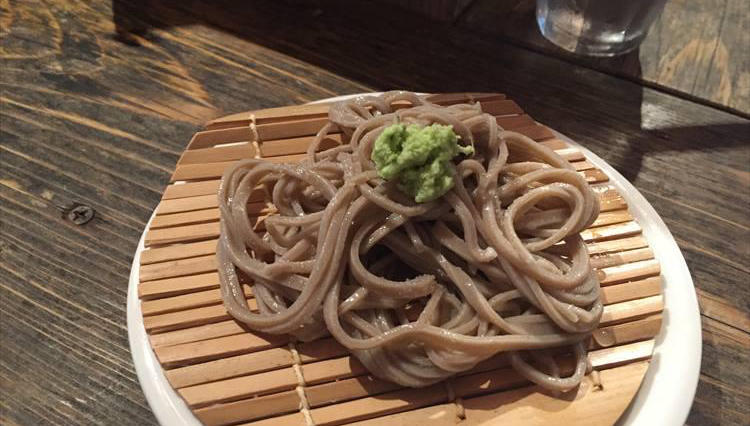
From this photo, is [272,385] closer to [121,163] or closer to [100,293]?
[100,293]

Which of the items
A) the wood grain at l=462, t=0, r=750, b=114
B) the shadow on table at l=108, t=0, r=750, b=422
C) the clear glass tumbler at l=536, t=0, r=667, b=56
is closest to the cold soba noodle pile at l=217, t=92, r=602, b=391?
the shadow on table at l=108, t=0, r=750, b=422

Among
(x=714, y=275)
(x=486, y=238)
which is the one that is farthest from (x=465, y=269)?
(x=714, y=275)

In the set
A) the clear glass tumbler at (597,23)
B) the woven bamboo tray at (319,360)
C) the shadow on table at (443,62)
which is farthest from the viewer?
the clear glass tumbler at (597,23)

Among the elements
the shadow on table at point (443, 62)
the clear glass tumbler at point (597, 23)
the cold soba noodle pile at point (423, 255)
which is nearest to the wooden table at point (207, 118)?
the shadow on table at point (443, 62)

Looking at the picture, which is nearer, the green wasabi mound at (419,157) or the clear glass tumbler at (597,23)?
the green wasabi mound at (419,157)

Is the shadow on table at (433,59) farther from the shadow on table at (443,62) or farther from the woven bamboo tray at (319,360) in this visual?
the woven bamboo tray at (319,360)

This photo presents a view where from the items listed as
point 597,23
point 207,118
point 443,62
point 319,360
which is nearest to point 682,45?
point 597,23
